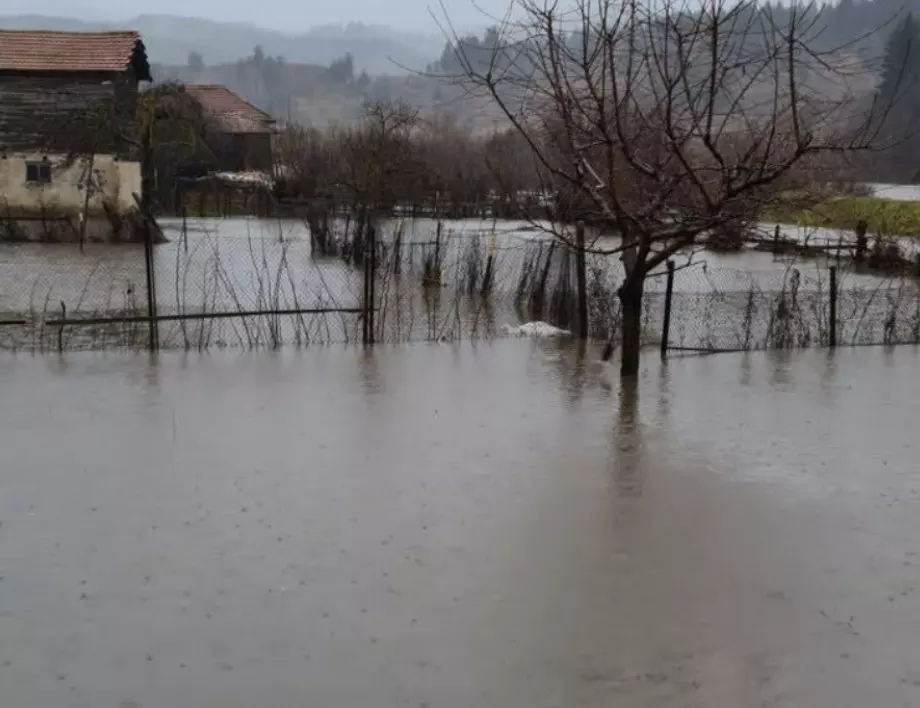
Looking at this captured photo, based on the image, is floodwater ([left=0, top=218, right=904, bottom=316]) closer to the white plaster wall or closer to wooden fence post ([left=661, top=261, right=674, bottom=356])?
the white plaster wall

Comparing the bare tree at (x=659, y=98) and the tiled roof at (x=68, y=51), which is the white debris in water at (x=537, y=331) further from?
the tiled roof at (x=68, y=51)

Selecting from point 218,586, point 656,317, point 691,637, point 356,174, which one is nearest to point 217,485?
point 218,586

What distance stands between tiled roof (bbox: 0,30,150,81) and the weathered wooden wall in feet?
0.75

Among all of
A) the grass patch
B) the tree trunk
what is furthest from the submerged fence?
the grass patch

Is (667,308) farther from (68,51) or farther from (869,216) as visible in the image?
(869,216)

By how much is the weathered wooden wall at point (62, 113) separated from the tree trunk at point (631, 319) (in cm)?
2068

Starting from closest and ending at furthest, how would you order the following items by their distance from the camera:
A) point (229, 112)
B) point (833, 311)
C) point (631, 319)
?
point (631, 319), point (833, 311), point (229, 112)

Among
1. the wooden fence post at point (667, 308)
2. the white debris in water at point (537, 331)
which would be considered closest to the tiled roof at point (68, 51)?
the white debris in water at point (537, 331)

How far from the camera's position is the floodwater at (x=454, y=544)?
468 centimetres

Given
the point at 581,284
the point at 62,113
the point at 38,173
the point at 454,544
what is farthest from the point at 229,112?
the point at 454,544

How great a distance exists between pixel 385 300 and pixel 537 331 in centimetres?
207

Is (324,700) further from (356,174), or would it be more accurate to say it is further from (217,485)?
(356,174)

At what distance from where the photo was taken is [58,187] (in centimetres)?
2792

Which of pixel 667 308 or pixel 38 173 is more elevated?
pixel 38 173
